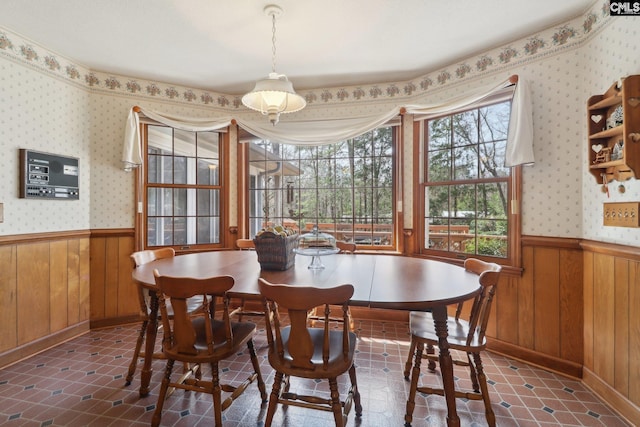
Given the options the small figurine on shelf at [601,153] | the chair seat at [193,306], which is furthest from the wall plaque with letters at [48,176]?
the small figurine on shelf at [601,153]

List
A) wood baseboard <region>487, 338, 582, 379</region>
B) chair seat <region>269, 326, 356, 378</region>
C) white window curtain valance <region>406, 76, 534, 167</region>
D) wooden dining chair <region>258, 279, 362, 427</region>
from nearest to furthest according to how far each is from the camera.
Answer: wooden dining chair <region>258, 279, 362, 427</region>, chair seat <region>269, 326, 356, 378</region>, wood baseboard <region>487, 338, 582, 379</region>, white window curtain valance <region>406, 76, 534, 167</region>

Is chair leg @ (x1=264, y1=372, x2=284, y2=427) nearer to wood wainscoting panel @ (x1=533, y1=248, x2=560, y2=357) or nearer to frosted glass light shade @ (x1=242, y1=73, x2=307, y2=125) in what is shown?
frosted glass light shade @ (x1=242, y1=73, x2=307, y2=125)

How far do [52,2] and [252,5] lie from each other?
1438mm

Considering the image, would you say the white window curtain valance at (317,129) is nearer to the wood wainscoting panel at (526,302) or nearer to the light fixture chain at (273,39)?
the light fixture chain at (273,39)

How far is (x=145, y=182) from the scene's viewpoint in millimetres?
3543

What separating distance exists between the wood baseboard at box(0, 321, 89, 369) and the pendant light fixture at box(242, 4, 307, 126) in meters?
2.78

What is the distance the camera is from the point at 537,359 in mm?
2527

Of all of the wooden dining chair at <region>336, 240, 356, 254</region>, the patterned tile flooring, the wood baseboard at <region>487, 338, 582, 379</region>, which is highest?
the wooden dining chair at <region>336, 240, 356, 254</region>

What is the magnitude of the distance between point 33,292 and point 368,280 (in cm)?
297

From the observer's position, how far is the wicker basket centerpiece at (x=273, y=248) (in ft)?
6.62

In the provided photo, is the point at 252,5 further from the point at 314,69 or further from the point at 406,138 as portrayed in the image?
the point at 406,138

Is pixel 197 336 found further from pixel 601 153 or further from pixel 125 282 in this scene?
pixel 601 153

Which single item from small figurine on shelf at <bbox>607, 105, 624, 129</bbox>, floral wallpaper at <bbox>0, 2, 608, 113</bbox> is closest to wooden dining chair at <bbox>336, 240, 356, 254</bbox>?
floral wallpaper at <bbox>0, 2, 608, 113</bbox>

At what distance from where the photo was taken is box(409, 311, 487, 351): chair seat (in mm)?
1722
